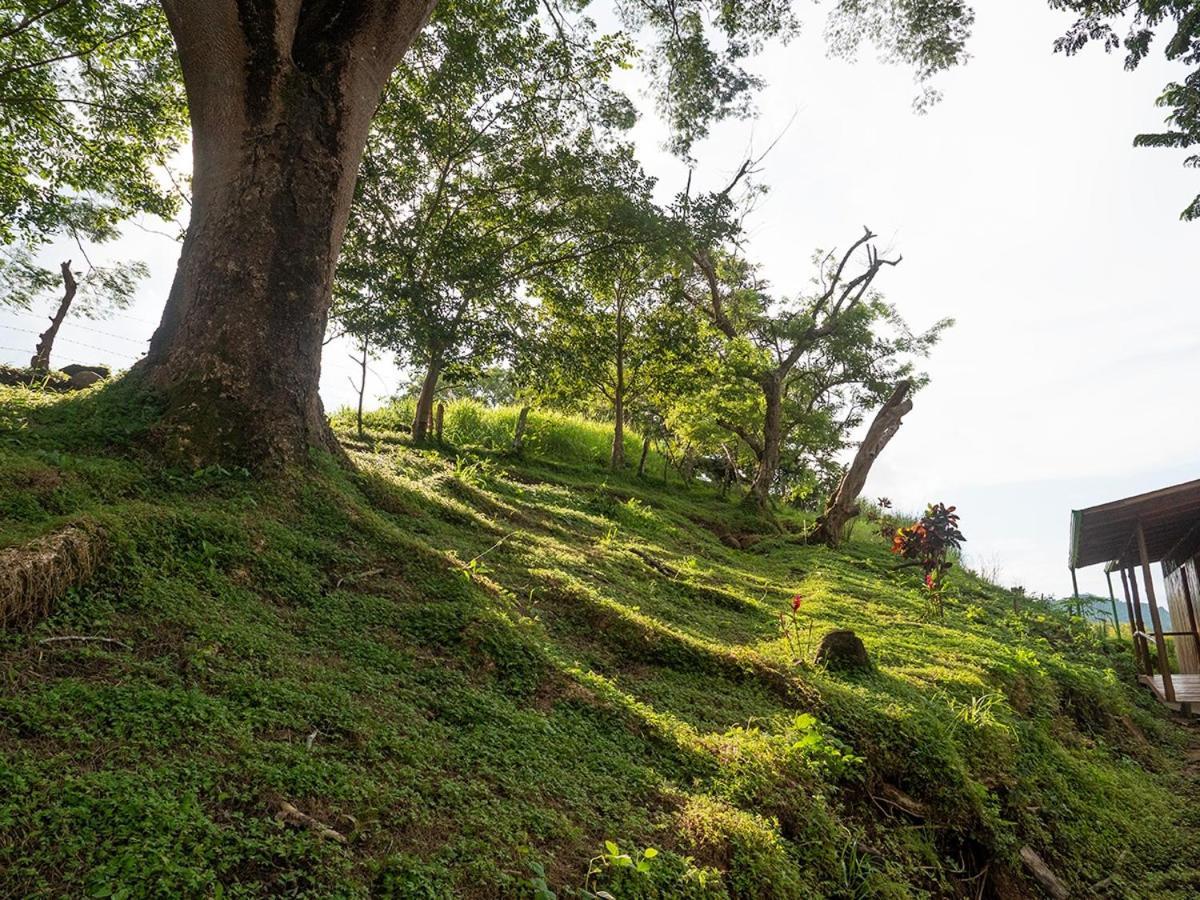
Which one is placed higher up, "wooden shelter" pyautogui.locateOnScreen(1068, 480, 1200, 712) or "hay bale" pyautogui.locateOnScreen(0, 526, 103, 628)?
"hay bale" pyautogui.locateOnScreen(0, 526, 103, 628)

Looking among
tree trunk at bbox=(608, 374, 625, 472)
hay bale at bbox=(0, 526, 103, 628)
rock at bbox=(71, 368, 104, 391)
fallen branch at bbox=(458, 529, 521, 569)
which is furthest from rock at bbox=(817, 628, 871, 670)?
tree trunk at bbox=(608, 374, 625, 472)

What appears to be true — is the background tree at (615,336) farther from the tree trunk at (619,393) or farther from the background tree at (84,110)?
the background tree at (84,110)

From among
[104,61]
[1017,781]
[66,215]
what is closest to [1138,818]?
[1017,781]

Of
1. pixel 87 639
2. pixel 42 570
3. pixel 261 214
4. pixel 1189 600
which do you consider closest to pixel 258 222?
pixel 261 214

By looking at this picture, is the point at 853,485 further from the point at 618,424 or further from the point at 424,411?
the point at 424,411

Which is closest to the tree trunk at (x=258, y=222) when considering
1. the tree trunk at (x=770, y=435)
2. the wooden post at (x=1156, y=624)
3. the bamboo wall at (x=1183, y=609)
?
the wooden post at (x=1156, y=624)

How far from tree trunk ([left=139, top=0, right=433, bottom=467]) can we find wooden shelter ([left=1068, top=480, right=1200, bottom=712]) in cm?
1125

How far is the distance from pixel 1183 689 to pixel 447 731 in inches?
467

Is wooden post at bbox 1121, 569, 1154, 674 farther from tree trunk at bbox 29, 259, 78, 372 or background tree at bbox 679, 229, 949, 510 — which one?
tree trunk at bbox 29, 259, 78, 372

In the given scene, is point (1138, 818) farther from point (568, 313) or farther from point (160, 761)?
point (568, 313)

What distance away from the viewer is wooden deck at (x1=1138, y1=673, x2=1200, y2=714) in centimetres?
868

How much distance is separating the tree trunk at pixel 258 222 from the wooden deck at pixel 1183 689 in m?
11.6

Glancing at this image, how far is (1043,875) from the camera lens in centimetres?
369

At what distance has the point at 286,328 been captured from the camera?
181 inches
